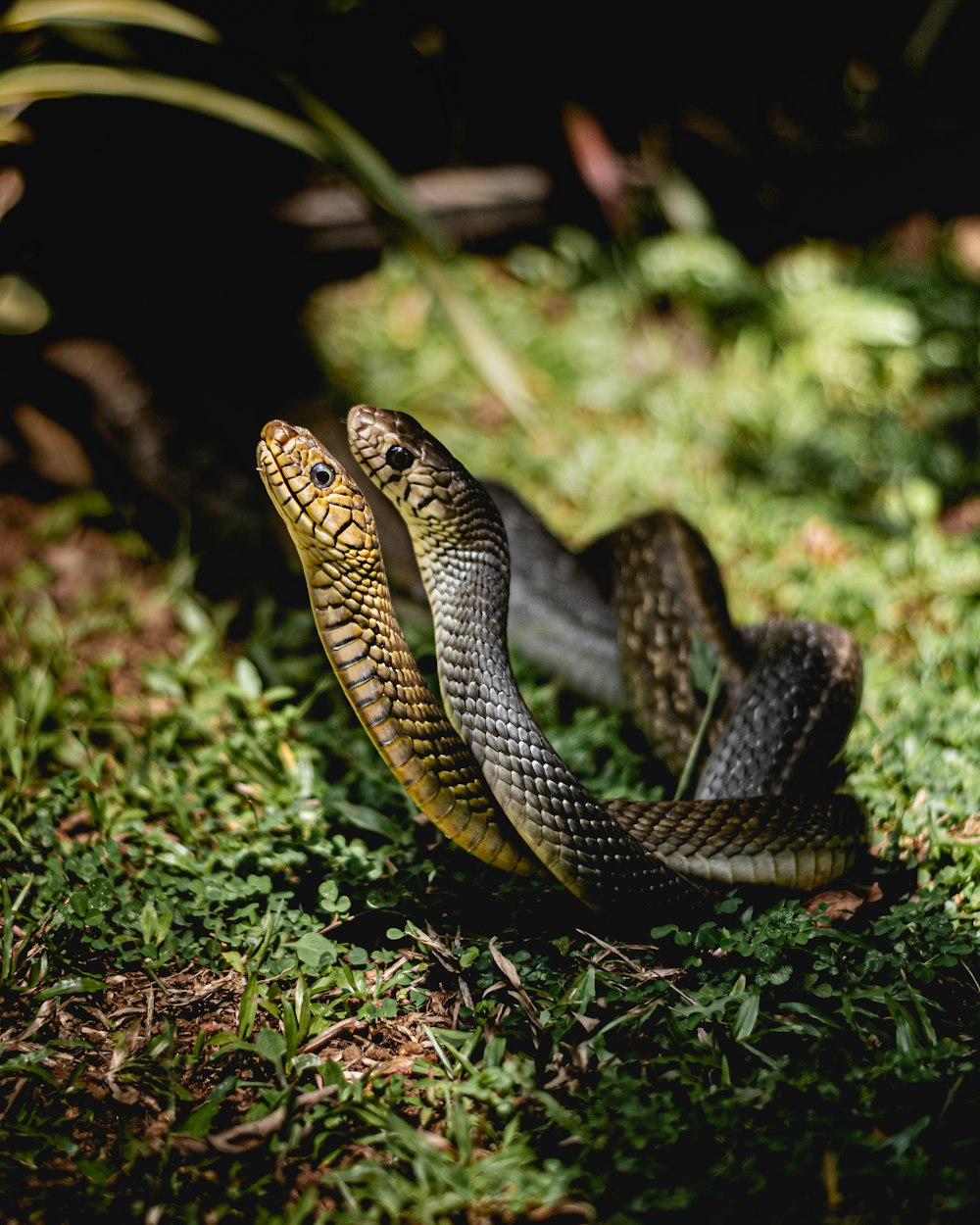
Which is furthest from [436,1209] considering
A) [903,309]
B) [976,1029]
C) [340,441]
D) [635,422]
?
[903,309]

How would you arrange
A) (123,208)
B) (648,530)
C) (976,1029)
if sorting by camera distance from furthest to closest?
1. (123,208)
2. (648,530)
3. (976,1029)

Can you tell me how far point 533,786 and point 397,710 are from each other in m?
0.40

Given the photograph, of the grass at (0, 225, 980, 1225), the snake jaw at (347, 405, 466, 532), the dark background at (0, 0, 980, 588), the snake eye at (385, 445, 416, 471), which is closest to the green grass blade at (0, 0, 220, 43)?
the dark background at (0, 0, 980, 588)

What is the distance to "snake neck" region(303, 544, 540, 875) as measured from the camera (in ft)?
8.20

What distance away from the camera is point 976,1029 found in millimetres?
2475

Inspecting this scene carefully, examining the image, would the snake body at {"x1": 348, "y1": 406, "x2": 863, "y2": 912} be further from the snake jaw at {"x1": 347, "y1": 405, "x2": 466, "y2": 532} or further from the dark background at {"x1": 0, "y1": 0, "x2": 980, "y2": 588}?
the dark background at {"x1": 0, "y1": 0, "x2": 980, "y2": 588}

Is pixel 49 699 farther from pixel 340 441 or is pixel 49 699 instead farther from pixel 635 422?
pixel 635 422

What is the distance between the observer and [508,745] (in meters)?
2.67

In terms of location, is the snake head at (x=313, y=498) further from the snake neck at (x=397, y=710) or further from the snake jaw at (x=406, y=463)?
the snake jaw at (x=406, y=463)

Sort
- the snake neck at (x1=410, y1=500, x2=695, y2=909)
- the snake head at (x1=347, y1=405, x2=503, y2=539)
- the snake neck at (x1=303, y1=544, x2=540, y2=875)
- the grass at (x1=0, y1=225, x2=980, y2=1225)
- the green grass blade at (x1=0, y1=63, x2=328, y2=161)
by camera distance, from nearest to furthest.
Result: the grass at (x1=0, y1=225, x2=980, y2=1225) → the snake neck at (x1=303, y1=544, x2=540, y2=875) → the snake neck at (x1=410, y1=500, x2=695, y2=909) → the snake head at (x1=347, y1=405, x2=503, y2=539) → the green grass blade at (x1=0, y1=63, x2=328, y2=161)

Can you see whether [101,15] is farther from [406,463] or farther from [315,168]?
[406,463]

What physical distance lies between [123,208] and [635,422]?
2883mm

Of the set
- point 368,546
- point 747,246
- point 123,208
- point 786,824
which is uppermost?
point 747,246

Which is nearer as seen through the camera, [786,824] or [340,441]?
[786,824]
